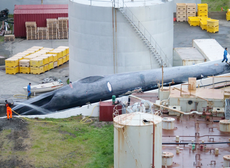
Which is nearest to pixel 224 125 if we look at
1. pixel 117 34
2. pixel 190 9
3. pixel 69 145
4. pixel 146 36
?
pixel 69 145

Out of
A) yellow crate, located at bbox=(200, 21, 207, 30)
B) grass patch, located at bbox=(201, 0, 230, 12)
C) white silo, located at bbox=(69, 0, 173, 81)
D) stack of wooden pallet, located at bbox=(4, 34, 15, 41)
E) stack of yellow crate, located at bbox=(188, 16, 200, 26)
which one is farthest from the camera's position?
grass patch, located at bbox=(201, 0, 230, 12)

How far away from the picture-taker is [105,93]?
3388 cm

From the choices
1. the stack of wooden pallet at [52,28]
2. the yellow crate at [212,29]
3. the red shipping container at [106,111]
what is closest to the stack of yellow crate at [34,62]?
the stack of wooden pallet at [52,28]

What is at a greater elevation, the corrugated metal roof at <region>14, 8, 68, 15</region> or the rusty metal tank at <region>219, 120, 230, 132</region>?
the corrugated metal roof at <region>14, 8, 68, 15</region>

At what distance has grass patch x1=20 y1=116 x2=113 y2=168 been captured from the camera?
2669 centimetres

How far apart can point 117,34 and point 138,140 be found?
18544 mm

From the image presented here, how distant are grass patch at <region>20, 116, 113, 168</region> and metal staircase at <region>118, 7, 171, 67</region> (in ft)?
29.9

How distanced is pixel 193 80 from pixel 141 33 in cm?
875

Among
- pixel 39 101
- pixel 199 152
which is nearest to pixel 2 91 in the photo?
pixel 39 101

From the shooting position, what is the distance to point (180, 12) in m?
59.4

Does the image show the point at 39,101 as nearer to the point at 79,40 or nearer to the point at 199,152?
the point at 79,40

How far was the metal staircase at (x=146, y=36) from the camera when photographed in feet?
122

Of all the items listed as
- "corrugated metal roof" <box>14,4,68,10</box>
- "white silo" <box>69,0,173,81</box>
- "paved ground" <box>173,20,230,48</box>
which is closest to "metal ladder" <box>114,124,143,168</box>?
"white silo" <box>69,0,173,81</box>

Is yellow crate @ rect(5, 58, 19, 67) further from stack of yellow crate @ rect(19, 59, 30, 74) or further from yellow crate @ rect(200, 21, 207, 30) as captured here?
yellow crate @ rect(200, 21, 207, 30)
